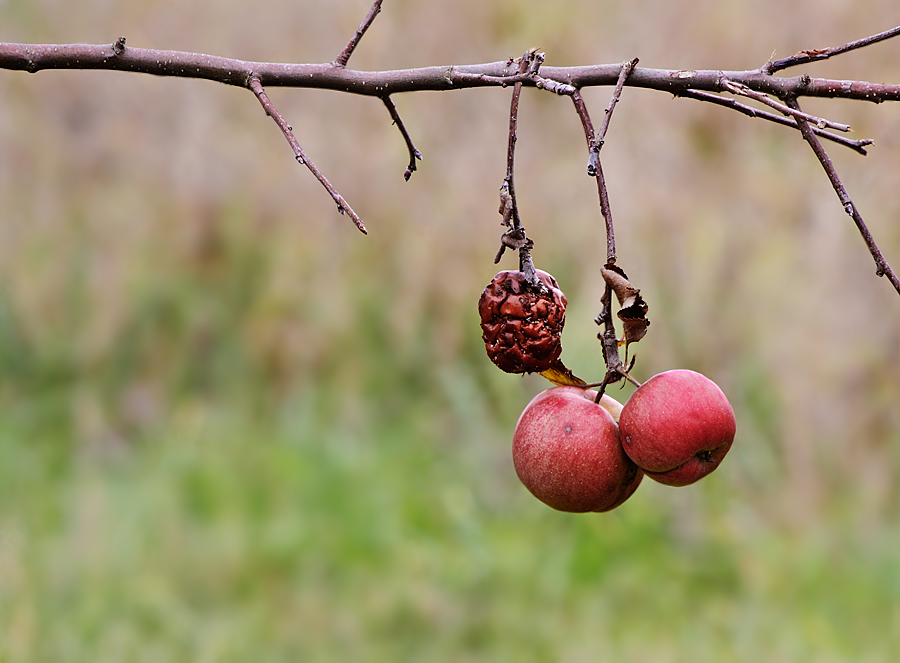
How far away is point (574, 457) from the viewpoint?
100cm

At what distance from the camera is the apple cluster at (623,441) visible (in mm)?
972

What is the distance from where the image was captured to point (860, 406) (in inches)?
136

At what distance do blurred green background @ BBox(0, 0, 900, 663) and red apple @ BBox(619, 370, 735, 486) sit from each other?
2.04 metres

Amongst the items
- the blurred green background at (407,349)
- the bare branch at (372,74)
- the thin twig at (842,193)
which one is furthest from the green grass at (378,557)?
the thin twig at (842,193)

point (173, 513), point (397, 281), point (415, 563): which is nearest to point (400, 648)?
point (415, 563)

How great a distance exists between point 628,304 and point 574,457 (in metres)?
0.17

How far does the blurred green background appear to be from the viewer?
298 cm

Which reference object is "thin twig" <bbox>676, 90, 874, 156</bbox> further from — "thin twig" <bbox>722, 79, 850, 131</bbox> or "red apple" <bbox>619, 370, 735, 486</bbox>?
"red apple" <bbox>619, 370, 735, 486</bbox>

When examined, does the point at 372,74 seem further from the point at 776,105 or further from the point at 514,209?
the point at 776,105

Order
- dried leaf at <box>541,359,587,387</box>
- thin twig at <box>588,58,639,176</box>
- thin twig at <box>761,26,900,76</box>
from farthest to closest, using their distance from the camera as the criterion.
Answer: dried leaf at <box>541,359,587,387</box> < thin twig at <box>761,26,900,76</box> < thin twig at <box>588,58,639,176</box>

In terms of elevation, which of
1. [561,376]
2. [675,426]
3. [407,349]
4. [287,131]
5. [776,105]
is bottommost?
[675,426]

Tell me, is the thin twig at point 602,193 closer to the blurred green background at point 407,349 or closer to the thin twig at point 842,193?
the thin twig at point 842,193

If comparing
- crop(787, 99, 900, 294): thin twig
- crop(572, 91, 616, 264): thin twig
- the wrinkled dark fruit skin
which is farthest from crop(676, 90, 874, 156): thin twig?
the wrinkled dark fruit skin

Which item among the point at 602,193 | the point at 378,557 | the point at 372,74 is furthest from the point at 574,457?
the point at 378,557
